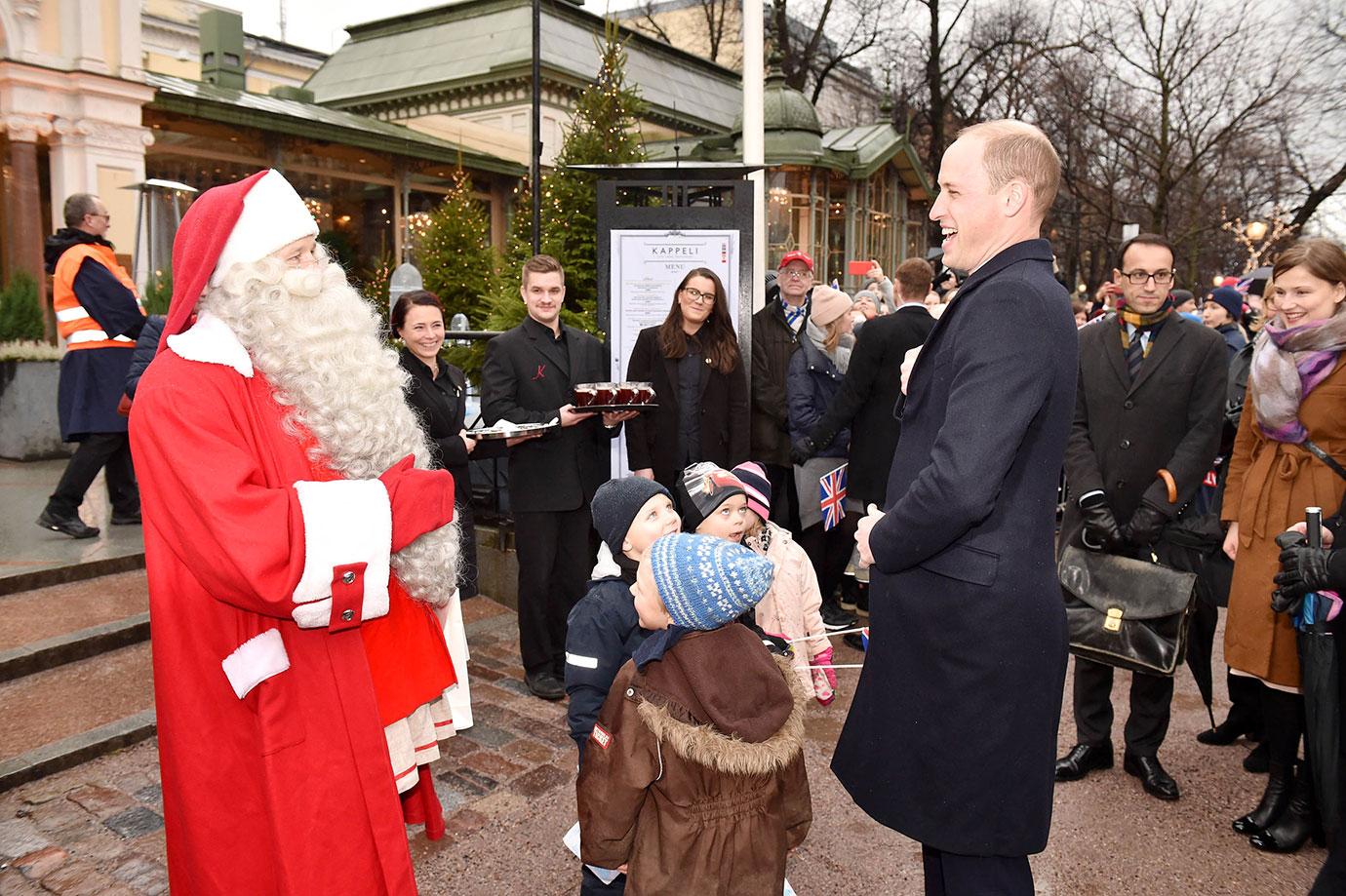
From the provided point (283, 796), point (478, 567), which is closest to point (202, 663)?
point (283, 796)

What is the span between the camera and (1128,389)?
3.96 meters

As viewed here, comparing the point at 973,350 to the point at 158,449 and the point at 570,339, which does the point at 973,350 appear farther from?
the point at 570,339

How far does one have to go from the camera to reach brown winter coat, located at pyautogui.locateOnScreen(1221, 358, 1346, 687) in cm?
349

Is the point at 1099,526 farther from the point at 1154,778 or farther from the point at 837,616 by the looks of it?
the point at 837,616

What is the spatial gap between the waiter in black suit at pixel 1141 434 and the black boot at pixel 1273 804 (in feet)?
1.01

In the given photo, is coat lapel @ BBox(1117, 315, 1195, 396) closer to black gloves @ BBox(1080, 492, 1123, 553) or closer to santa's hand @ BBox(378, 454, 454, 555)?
black gloves @ BBox(1080, 492, 1123, 553)

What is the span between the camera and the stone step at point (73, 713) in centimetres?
392

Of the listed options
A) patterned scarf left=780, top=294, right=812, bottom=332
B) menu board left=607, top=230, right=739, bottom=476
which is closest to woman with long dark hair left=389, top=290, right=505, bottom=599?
menu board left=607, top=230, right=739, bottom=476

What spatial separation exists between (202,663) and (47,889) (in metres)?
1.76

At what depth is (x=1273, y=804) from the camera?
3646 mm

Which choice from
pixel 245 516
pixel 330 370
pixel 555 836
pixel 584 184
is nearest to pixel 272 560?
pixel 245 516

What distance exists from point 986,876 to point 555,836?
1788mm

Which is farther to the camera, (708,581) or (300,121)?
(300,121)

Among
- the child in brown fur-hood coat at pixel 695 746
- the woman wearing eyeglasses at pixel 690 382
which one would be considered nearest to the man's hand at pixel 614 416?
the woman wearing eyeglasses at pixel 690 382
